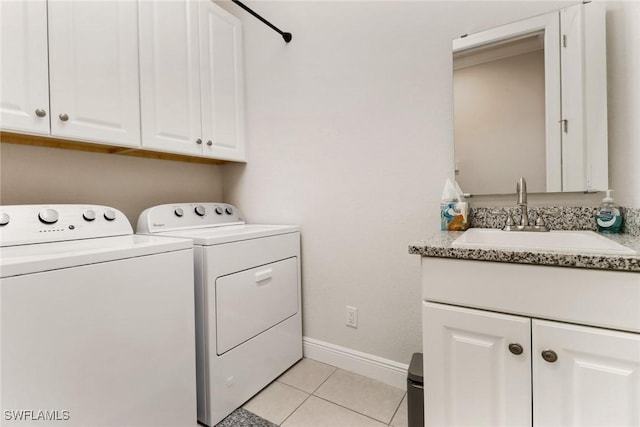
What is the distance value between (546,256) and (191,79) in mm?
1937

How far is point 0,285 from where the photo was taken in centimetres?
82

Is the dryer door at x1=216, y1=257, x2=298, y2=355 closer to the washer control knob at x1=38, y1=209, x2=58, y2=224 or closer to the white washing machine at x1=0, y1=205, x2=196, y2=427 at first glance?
the white washing machine at x1=0, y1=205, x2=196, y2=427

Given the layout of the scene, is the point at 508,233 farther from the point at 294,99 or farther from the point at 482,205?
the point at 294,99

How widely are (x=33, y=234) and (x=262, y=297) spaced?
102 cm

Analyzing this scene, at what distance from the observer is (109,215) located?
Result: 1508mm

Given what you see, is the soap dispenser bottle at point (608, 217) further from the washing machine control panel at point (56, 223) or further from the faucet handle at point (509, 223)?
the washing machine control panel at point (56, 223)

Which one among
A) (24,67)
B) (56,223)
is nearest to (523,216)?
(56,223)

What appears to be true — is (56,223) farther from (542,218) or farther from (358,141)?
(542,218)

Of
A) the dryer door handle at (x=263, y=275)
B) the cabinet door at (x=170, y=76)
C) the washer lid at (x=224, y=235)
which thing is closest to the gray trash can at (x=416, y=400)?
the dryer door handle at (x=263, y=275)

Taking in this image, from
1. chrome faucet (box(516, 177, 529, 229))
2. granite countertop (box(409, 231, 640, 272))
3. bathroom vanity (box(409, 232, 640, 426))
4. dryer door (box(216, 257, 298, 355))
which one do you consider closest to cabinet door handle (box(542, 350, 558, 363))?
bathroom vanity (box(409, 232, 640, 426))

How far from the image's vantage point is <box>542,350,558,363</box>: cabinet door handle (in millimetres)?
841

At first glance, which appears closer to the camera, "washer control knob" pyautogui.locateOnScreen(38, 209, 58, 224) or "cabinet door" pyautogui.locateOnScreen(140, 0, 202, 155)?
"washer control knob" pyautogui.locateOnScreen(38, 209, 58, 224)

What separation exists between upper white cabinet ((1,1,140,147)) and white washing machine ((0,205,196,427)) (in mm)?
378

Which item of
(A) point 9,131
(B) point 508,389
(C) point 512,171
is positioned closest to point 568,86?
(C) point 512,171
